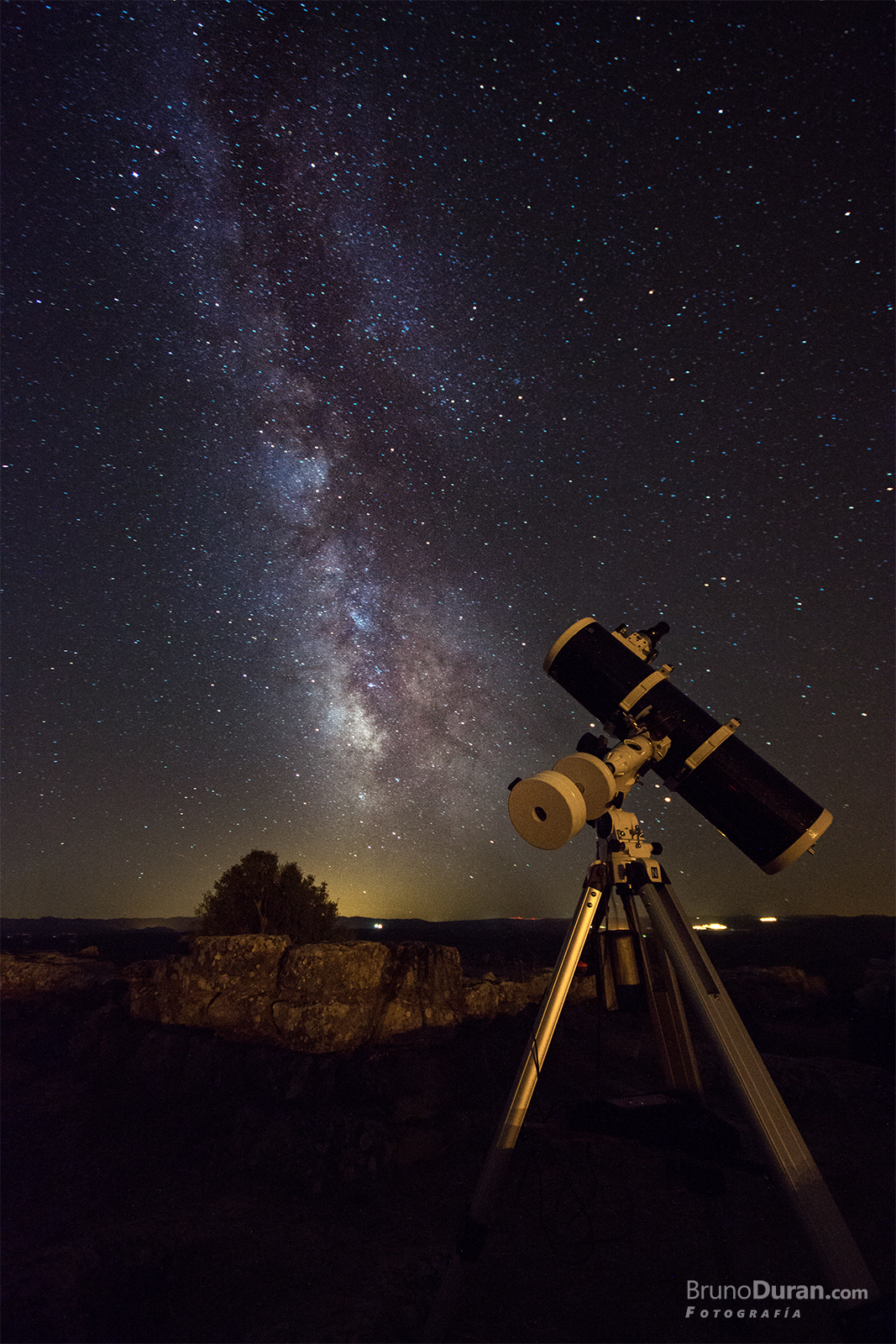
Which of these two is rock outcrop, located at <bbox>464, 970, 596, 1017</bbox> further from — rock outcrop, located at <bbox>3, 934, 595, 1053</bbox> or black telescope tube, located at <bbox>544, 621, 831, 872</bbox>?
black telescope tube, located at <bbox>544, 621, 831, 872</bbox>

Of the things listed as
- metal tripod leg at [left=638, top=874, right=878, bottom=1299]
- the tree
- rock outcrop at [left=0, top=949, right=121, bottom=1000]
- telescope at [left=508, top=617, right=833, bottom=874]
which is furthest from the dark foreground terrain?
the tree

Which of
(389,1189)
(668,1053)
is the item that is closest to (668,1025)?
(668,1053)

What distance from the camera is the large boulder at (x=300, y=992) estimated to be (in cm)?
A: 750

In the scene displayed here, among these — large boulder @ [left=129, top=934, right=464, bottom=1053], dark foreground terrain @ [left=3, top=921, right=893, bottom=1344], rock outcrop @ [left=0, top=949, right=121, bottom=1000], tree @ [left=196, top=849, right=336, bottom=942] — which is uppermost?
tree @ [left=196, top=849, right=336, bottom=942]

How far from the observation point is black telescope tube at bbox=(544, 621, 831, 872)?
3598 millimetres

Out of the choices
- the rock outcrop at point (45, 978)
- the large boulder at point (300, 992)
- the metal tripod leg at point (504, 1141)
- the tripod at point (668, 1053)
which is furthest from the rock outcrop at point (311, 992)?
the tripod at point (668, 1053)

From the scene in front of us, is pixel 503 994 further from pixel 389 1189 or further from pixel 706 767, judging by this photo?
pixel 706 767

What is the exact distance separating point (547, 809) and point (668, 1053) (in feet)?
6.00

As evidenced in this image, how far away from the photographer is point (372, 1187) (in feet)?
17.5

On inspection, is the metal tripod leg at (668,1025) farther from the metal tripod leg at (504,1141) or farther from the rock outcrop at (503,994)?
the rock outcrop at (503,994)

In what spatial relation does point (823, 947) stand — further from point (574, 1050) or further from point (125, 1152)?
point (125, 1152)

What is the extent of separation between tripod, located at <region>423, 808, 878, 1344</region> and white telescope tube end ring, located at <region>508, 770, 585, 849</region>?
46cm

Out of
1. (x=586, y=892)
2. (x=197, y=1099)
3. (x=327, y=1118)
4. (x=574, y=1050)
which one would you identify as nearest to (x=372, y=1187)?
(x=327, y=1118)

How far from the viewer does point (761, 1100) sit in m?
2.70
